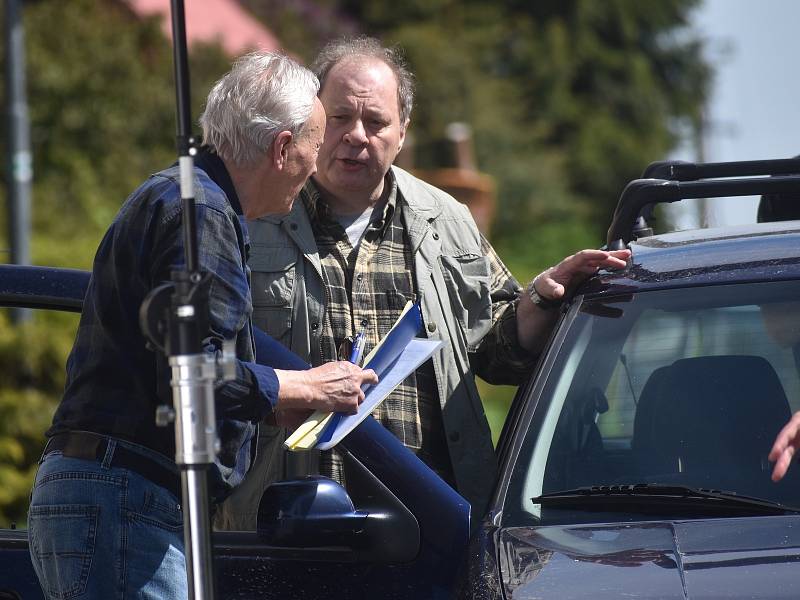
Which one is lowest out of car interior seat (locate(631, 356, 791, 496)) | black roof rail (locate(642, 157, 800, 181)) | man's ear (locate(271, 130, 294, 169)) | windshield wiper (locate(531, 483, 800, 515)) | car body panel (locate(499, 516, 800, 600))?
car body panel (locate(499, 516, 800, 600))

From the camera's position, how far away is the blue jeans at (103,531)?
9.01 ft

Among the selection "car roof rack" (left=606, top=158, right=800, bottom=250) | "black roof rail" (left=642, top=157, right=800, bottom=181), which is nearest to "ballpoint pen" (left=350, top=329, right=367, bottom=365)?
"car roof rack" (left=606, top=158, right=800, bottom=250)

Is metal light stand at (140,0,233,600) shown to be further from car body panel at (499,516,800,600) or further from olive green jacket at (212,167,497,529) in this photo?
olive green jacket at (212,167,497,529)

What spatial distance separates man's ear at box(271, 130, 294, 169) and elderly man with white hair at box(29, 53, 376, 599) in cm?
15

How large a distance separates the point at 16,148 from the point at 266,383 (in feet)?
21.6

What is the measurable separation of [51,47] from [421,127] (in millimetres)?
10323

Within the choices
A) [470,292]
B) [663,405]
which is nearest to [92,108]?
[470,292]

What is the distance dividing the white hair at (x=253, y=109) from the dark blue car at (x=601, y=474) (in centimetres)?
58

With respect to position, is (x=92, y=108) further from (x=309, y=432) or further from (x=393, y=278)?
(x=309, y=432)

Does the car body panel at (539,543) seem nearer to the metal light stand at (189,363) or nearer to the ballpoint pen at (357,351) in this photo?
the ballpoint pen at (357,351)

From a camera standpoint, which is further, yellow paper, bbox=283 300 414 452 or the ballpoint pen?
the ballpoint pen

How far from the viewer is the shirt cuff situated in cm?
276

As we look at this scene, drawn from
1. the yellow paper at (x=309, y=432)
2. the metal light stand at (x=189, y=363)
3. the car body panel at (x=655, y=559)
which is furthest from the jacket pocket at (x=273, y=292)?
the metal light stand at (x=189, y=363)

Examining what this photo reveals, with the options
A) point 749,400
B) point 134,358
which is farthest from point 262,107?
point 749,400
